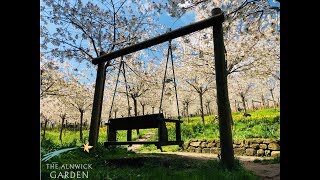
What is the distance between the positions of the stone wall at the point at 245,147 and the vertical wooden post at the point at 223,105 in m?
5.46

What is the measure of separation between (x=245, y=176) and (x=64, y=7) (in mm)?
9426

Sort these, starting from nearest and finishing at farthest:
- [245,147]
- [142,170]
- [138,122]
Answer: [142,170] < [138,122] < [245,147]

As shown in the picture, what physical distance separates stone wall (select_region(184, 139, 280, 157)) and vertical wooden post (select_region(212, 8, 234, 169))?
5.46m

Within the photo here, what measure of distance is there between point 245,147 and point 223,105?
22.6 ft

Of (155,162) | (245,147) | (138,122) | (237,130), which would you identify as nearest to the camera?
(138,122)

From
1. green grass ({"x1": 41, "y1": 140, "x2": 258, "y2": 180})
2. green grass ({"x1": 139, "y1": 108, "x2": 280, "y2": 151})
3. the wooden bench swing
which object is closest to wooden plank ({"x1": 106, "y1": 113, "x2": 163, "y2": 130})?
the wooden bench swing

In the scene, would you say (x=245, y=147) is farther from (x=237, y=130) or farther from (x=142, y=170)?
(x=142, y=170)

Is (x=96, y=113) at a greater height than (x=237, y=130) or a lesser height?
greater

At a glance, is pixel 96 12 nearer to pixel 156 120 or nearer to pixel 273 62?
pixel 156 120

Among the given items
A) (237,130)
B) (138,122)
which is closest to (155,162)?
(138,122)

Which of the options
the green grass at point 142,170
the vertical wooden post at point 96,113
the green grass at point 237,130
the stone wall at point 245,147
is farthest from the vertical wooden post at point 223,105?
the green grass at point 237,130

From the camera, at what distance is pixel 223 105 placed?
5828 millimetres

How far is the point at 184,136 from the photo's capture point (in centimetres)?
1694

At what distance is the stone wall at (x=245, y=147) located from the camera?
1094 cm
